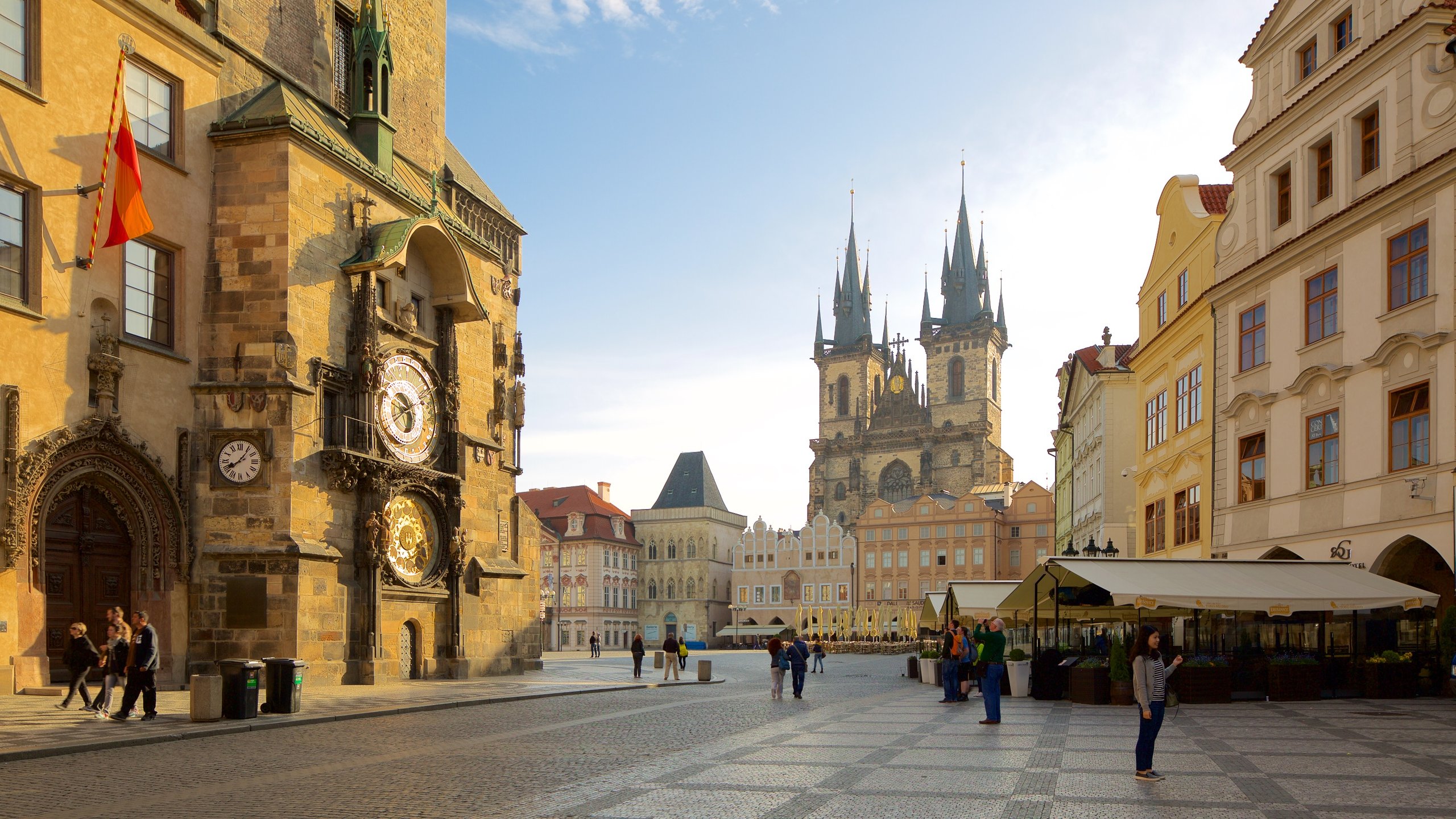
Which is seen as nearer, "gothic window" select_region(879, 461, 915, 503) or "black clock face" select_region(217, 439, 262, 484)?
"black clock face" select_region(217, 439, 262, 484)

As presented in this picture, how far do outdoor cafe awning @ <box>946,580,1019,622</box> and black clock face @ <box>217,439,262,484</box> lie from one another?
1609 cm

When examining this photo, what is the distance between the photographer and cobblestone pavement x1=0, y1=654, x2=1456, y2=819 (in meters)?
9.60

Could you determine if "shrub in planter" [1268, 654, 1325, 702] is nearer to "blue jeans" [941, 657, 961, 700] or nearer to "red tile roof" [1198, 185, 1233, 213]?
"blue jeans" [941, 657, 961, 700]

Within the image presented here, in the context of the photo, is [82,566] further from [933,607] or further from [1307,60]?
[1307,60]

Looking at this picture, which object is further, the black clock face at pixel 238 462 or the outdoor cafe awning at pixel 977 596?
the outdoor cafe awning at pixel 977 596

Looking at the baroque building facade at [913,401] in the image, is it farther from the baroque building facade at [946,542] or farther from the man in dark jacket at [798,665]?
the man in dark jacket at [798,665]

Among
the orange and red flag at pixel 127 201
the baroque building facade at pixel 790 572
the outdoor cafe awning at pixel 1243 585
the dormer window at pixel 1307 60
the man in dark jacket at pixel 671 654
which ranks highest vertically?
the dormer window at pixel 1307 60

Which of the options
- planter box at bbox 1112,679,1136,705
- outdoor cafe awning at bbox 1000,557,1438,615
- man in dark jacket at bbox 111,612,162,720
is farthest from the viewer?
planter box at bbox 1112,679,1136,705

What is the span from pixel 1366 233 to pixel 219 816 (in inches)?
895

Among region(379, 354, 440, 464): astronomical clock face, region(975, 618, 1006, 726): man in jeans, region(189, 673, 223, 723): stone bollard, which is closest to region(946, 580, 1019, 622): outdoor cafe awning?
region(975, 618, 1006, 726): man in jeans

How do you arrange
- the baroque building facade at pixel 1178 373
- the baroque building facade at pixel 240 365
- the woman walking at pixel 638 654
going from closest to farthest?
the baroque building facade at pixel 240 365 → the baroque building facade at pixel 1178 373 → the woman walking at pixel 638 654

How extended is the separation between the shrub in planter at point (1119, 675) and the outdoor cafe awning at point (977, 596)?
6.59 meters

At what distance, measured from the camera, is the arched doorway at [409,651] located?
26.5 m

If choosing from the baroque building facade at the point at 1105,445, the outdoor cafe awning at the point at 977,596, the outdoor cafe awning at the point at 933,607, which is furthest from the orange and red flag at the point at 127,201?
the baroque building facade at the point at 1105,445
